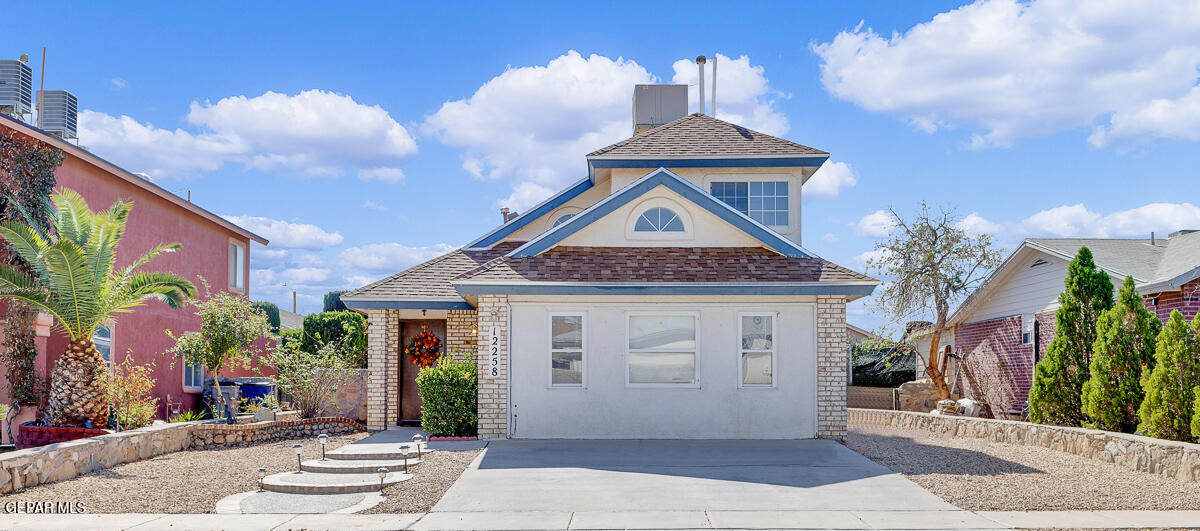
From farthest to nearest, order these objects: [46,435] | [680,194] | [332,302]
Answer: [332,302] → [680,194] → [46,435]

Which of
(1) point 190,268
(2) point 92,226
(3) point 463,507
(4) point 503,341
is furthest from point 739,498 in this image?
(1) point 190,268

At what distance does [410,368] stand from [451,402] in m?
3.18

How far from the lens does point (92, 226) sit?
45.1ft

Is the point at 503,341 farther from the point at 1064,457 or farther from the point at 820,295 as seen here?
the point at 1064,457

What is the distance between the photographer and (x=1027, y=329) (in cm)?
1939

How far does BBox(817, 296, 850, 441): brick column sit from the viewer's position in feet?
46.3

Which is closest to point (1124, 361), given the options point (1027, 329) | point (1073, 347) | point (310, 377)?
point (1073, 347)

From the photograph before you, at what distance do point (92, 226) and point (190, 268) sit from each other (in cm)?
776

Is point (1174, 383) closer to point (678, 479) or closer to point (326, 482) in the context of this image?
point (678, 479)

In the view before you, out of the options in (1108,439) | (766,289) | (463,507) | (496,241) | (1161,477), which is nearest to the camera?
(463,507)

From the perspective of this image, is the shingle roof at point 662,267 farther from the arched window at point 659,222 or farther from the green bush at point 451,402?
the green bush at point 451,402

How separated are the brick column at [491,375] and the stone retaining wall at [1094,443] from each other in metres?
8.57

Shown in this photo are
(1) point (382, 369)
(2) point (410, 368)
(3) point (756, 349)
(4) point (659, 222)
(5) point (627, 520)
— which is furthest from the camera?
(2) point (410, 368)

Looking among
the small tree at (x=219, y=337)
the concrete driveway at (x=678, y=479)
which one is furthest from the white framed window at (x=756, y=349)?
the small tree at (x=219, y=337)
